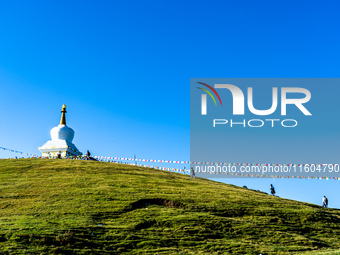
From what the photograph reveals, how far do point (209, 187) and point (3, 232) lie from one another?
23284 mm

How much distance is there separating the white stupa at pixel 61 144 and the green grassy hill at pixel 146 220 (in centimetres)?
2160

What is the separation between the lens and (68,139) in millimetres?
65562

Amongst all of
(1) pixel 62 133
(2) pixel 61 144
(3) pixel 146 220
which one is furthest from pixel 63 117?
(3) pixel 146 220

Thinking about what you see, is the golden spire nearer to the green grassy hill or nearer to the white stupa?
the white stupa

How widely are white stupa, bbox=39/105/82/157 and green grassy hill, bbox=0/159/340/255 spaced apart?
70.9 ft

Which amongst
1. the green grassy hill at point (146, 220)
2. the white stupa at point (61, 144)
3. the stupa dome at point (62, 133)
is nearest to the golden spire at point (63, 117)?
the white stupa at point (61, 144)

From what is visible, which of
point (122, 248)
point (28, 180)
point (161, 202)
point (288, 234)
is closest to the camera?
point (122, 248)

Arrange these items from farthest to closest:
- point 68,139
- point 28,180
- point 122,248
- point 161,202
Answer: point 68,139, point 28,180, point 161,202, point 122,248

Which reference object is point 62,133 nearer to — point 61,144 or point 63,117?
point 61,144

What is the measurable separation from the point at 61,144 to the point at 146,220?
41.5 meters

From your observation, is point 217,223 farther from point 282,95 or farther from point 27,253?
point 282,95

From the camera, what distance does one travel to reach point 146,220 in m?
24.9

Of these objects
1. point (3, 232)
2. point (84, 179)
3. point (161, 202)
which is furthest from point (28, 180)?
point (3, 232)

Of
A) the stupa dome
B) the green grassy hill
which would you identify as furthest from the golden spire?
the green grassy hill
